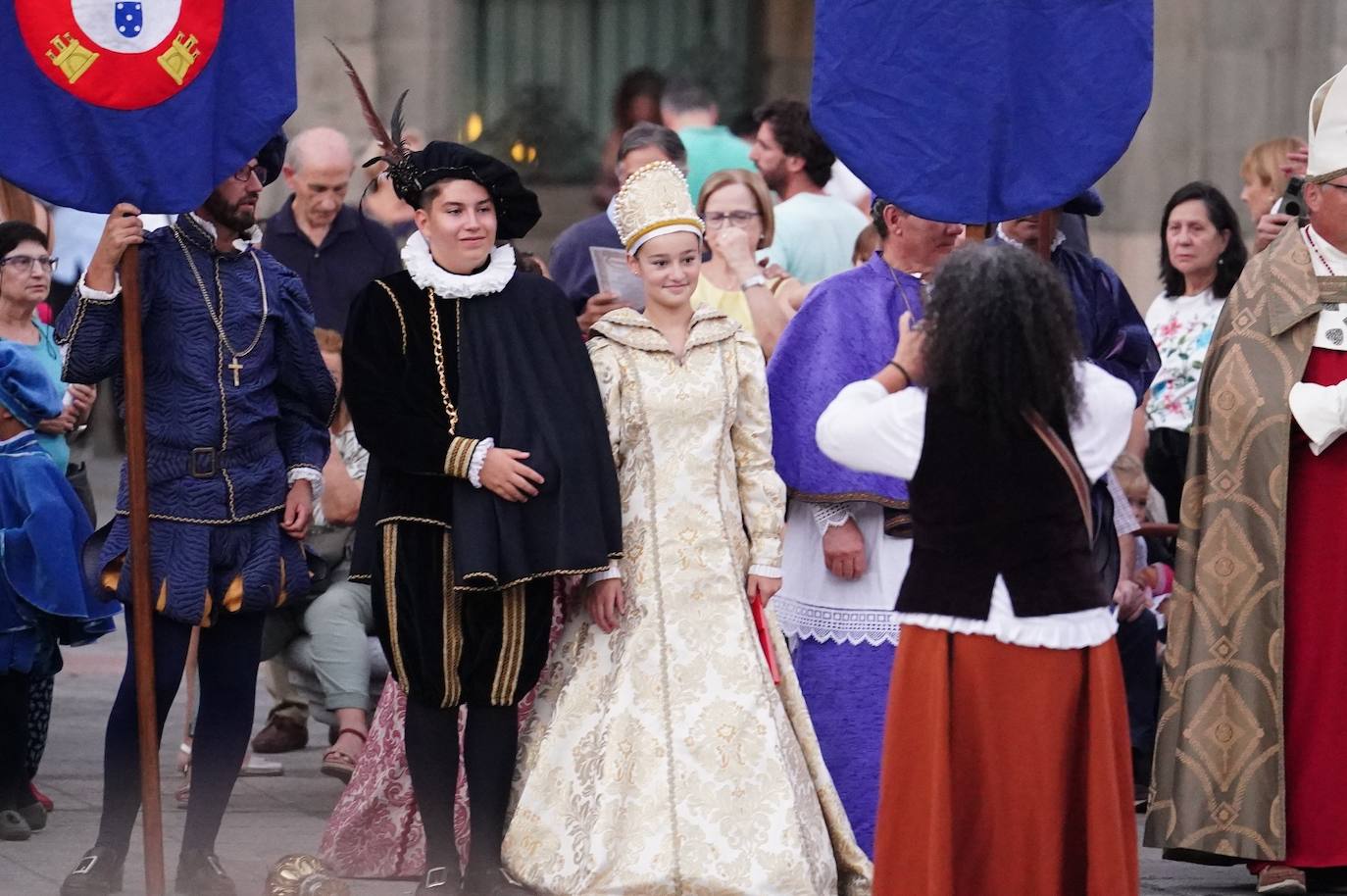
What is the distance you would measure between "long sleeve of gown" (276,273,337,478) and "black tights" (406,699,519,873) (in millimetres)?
858

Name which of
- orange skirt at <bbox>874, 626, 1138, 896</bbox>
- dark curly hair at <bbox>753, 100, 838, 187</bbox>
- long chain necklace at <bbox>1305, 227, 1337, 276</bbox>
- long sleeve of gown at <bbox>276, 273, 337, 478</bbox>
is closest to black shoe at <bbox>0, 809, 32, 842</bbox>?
long sleeve of gown at <bbox>276, 273, 337, 478</bbox>

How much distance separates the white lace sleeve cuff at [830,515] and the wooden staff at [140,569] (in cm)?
181

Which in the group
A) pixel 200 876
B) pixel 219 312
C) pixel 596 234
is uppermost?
pixel 596 234

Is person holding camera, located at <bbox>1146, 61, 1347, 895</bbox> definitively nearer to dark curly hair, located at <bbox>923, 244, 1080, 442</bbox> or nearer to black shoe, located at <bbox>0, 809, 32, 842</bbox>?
dark curly hair, located at <bbox>923, 244, 1080, 442</bbox>

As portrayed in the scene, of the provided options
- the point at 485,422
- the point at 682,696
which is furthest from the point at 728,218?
the point at 682,696

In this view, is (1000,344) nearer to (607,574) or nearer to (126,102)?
(607,574)

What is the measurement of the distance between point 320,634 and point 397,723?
4.74 ft

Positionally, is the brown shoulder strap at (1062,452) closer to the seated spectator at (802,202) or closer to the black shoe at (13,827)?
the black shoe at (13,827)

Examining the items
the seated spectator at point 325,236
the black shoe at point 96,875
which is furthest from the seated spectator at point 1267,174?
the black shoe at point 96,875

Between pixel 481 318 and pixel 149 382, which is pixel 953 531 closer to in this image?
pixel 481 318

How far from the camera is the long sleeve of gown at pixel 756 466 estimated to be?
263 inches

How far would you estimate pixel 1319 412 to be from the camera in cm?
680

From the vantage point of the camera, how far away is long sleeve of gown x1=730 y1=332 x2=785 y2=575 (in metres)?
6.67

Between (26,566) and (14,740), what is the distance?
20.4 inches
